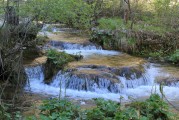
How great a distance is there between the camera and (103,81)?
30.1 ft

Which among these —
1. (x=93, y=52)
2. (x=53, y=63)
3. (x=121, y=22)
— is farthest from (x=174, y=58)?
(x=53, y=63)

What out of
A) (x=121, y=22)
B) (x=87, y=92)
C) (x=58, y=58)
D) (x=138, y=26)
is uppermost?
(x=121, y=22)

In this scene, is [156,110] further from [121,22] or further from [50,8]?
[121,22]

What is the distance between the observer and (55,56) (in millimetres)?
10156

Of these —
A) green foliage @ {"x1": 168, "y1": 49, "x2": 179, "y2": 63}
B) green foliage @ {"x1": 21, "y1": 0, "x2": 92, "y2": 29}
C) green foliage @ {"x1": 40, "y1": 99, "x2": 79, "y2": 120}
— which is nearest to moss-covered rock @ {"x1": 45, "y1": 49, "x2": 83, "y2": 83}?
green foliage @ {"x1": 21, "y1": 0, "x2": 92, "y2": 29}

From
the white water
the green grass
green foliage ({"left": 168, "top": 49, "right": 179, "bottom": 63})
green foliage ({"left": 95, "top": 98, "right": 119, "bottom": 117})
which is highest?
the green grass

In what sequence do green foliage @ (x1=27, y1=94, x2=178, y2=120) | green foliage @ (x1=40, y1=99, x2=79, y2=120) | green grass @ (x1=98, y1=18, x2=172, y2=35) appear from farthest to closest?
1. green grass @ (x1=98, y1=18, x2=172, y2=35)
2. green foliage @ (x1=40, y1=99, x2=79, y2=120)
3. green foliage @ (x1=27, y1=94, x2=178, y2=120)

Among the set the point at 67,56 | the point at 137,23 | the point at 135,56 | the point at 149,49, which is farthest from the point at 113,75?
the point at 137,23

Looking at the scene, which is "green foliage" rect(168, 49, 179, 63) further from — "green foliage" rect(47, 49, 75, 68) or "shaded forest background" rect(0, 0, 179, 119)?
"green foliage" rect(47, 49, 75, 68)

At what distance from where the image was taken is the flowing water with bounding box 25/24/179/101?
8.99 m

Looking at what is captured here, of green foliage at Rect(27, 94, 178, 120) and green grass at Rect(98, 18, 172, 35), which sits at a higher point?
green grass at Rect(98, 18, 172, 35)

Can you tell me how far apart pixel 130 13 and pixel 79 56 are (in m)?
5.63

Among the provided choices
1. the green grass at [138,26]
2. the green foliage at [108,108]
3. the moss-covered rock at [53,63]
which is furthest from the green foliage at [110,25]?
the green foliage at [108,108]

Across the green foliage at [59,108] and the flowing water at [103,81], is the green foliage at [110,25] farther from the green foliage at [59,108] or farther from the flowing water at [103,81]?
the green foliage at [59,108]
